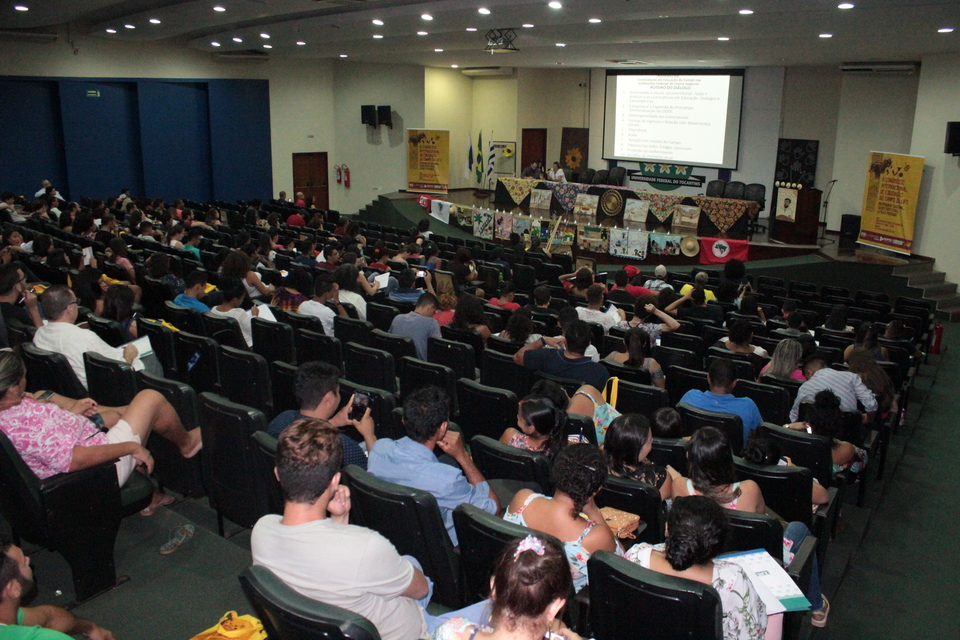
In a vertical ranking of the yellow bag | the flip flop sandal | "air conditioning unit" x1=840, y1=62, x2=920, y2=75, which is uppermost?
"air conditioning unit" x1=840, y1=62, x2=920, y2=75

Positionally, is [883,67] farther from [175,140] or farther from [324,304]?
[175,140]

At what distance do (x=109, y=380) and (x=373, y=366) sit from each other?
5.35 ft

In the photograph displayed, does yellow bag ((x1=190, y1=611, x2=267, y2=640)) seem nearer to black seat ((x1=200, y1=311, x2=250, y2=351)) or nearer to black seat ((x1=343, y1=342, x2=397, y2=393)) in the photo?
black seat ((x1=343, y1=342, x2=397, y2=393))

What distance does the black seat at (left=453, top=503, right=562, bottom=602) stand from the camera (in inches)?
98.4

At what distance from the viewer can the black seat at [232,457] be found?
3311 millimetres

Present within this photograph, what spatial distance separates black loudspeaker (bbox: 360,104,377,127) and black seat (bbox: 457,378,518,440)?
1664 centimetres

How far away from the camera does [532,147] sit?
21922 millimetres

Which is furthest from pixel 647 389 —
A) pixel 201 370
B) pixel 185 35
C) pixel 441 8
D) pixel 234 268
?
pixel 185 35

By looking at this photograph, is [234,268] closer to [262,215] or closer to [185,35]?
[262,215]

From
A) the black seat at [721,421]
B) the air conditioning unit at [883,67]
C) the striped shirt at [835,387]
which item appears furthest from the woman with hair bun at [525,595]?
the air conditioning unit at [883,67]

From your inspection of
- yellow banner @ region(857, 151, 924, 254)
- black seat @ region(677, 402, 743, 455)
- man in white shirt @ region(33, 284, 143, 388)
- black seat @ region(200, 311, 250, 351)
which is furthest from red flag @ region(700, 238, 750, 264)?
man in white shirt @ region(33, 284, 143, 388)

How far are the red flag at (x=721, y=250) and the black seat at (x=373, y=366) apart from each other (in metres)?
10.3

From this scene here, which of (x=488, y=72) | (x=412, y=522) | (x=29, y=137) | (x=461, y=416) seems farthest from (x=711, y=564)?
(x=488, y=72)

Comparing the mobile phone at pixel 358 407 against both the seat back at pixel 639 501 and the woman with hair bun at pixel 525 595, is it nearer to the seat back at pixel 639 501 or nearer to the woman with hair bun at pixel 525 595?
the seat back at pixel 639 501
